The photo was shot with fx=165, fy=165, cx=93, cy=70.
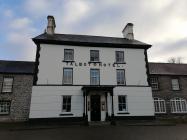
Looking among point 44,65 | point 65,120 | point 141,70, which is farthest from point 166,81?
A: point 44,65

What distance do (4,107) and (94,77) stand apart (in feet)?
35.9

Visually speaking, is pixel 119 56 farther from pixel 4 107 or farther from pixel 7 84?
pixel 4 107

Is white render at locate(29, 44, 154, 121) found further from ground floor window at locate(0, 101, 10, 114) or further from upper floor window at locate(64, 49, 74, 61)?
ground floor window at locate(0, 101, 10, 114)

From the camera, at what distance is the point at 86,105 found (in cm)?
1723

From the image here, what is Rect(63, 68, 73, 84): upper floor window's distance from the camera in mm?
17891

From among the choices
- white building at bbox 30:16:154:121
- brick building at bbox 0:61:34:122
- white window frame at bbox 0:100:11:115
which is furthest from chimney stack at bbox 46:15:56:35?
white window frame at bbox 0:100:11:115

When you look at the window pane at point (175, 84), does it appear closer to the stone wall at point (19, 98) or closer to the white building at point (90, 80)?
the white building at point (90, 80)

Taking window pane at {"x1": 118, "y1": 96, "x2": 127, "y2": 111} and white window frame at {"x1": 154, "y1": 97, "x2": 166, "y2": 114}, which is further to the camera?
white window frame at {"x1": 154, "y1": 97, "x2": 166, "y2": 114}

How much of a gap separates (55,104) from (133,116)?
8.45 meters

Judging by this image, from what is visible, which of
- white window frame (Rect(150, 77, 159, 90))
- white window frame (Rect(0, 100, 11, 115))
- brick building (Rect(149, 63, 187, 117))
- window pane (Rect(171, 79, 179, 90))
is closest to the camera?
white window frame (Rect(0, 100, 11, 115))

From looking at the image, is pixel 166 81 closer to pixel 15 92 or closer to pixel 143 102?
pixel 143 102

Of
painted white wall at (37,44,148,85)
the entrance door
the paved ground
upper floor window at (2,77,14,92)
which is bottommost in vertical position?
the paved ground

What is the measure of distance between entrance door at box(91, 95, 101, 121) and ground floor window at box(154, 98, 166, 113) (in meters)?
8.59

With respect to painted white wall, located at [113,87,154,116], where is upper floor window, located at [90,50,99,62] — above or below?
above
